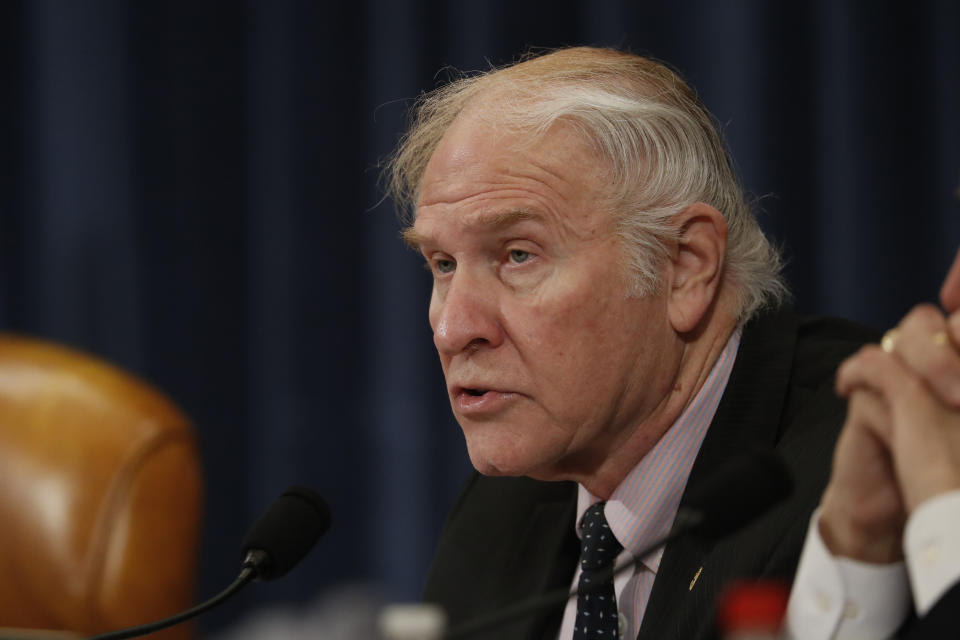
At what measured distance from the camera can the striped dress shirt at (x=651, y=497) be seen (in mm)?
1649

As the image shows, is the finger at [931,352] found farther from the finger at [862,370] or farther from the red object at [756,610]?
the red object at [756,610]

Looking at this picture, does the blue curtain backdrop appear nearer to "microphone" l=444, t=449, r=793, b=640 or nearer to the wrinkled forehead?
the wrinkled forehead

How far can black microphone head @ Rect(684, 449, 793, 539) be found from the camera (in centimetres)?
107

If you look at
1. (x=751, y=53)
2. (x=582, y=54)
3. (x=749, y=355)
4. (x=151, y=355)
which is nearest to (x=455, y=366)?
(x=749, y=355)

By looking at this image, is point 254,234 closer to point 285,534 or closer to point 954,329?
point 285,534

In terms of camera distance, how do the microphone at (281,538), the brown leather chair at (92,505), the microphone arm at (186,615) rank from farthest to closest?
1. the brown leather chair at (92,505)
2. the microphone at (281,538)
3. the microphone arm at (186,615)

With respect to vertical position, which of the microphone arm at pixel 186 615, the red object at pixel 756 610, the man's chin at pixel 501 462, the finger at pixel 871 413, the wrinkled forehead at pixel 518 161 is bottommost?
the microphone arm at pixel 186 615

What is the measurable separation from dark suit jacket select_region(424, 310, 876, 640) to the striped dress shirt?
1.4 inches

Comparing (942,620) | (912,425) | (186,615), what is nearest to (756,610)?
(942,620)

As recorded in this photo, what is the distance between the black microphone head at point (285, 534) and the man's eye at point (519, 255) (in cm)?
47

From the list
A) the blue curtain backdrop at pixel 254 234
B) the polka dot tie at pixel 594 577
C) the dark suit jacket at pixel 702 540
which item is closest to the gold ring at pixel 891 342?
the dark suit jacket at pixel 702 540


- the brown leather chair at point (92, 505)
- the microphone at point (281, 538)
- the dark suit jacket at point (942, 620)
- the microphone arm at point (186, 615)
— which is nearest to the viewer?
the dark suit jacket at point (942, 620)

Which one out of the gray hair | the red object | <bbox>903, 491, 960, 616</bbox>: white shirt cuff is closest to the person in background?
<bbox>903, 491, 960, 616</bbox>: white shirt cuff

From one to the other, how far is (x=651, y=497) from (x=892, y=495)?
1.89ft
